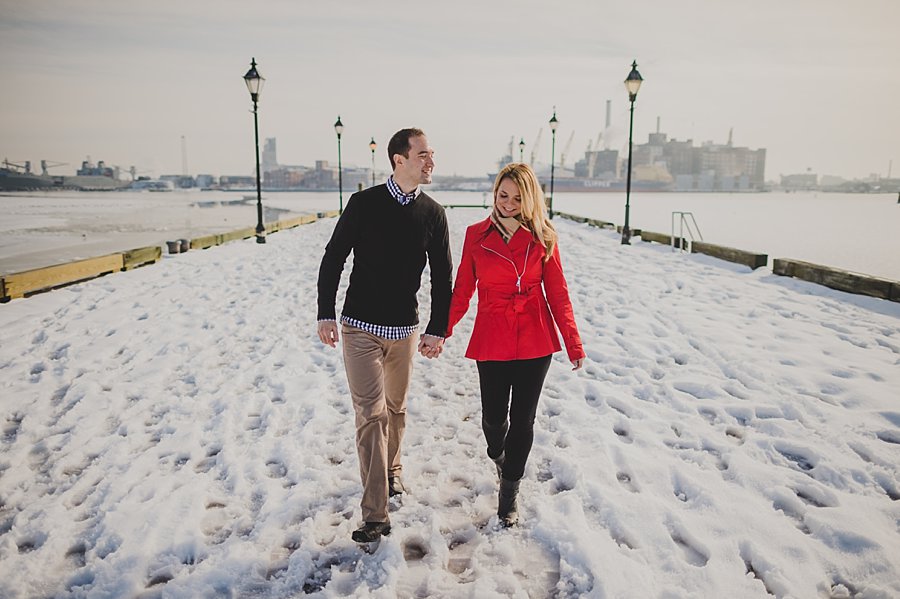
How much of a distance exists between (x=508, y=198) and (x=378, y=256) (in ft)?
2.68

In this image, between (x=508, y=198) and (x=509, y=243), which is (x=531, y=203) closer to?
(x=508, y=198)

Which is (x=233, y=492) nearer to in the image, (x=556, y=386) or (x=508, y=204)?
(x=508, y=204)

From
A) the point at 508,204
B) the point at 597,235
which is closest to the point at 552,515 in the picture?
the point at 508,204

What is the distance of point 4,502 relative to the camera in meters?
3.62

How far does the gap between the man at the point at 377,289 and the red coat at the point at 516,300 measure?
33cm

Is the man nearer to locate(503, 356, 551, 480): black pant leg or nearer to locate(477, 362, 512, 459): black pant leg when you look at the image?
locate(477, 362, 512, 459): black pant leg

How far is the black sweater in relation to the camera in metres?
3.21

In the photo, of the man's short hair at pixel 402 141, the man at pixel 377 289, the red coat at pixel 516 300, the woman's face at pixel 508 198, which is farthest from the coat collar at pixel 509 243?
the man's short hair at pixel 402 141

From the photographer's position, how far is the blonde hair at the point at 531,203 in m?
3.17

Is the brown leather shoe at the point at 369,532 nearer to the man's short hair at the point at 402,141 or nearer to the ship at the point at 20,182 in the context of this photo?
the man's short hair at the point at 402,141

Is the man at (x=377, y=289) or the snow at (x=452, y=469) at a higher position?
the man at (x=377, y=289)

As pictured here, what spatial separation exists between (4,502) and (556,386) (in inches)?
180

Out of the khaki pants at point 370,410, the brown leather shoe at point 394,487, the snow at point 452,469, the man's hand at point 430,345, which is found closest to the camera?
the snow at point 452,469

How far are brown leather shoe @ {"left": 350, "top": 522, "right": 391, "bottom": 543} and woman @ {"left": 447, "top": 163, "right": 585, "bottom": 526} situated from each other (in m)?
0.74
